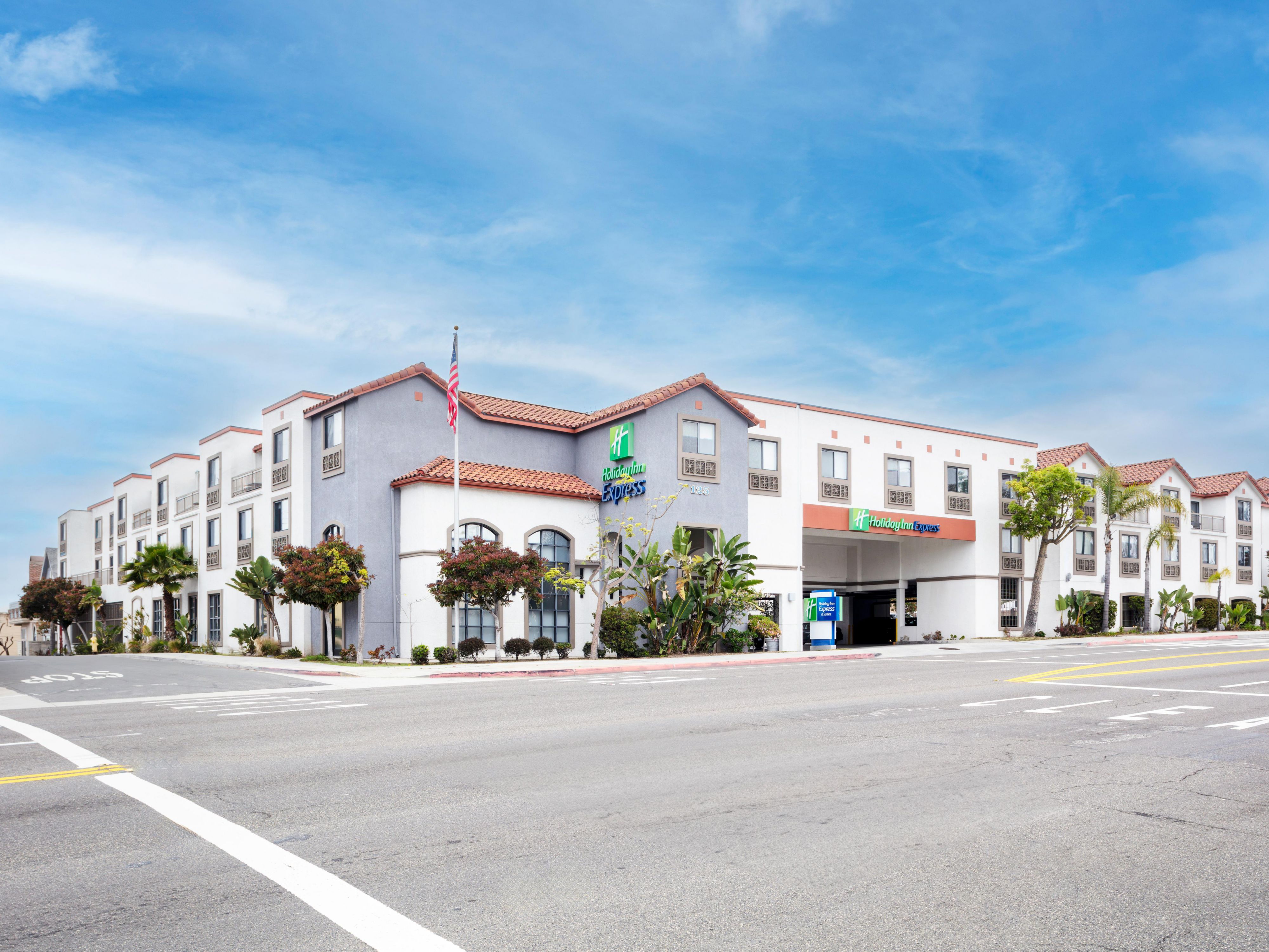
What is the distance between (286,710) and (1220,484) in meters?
60.9

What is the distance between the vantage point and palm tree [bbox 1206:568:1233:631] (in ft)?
187

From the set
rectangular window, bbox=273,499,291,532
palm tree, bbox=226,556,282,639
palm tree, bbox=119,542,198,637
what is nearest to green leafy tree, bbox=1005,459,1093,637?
rectangular window, bbox=273,499,291,532

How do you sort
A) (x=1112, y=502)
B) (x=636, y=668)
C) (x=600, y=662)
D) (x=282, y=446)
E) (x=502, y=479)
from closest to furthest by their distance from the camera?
(x=636, y=668)
(x=600, y=662)
(x=502, y=479)
(x=282, y=446)
(x=1112, y=502)

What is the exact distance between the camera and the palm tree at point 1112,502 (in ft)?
157

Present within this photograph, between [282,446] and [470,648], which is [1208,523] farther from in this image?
[282,446]

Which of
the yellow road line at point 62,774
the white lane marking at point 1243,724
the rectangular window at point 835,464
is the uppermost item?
the rectangular window at point 835,464

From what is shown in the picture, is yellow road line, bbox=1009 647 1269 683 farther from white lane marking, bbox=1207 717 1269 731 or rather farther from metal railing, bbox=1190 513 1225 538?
metal railing, bbox=1190 513 1225 538

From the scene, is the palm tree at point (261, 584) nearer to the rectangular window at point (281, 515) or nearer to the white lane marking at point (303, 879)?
the rectangular window at point (281, 515)

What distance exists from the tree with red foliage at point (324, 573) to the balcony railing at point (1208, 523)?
1964 inches

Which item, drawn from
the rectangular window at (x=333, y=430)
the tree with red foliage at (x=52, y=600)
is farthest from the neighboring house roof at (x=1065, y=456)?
the tree with red foliage at (x=52, y=600)

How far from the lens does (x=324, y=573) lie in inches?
1131

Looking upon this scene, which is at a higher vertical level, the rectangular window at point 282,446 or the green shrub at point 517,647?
the rectangular window at point 282,446

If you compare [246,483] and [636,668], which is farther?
[246,483]

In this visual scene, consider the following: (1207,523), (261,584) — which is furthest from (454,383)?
(1207,523)
